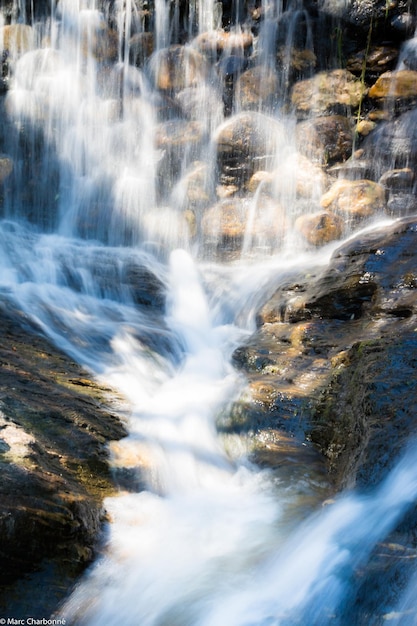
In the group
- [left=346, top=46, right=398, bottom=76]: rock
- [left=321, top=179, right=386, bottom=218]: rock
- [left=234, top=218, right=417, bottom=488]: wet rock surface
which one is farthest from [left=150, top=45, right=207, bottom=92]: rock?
[left=234, top=218, right=417, bottom=488]: wet rock surface

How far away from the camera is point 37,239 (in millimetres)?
10836

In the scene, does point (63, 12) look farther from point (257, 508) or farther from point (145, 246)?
point (257, 508)

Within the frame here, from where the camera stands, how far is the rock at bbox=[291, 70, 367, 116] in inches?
462

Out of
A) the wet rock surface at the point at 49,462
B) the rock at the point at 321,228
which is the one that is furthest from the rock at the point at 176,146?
the wet rock surface at the point at 49,462

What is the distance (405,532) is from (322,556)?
47cm

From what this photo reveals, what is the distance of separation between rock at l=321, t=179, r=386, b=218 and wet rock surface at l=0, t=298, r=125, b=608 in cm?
603

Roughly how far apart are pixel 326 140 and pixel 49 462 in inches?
372

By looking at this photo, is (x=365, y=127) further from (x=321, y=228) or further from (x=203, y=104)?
(x=203, y=104)

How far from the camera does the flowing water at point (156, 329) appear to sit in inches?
113

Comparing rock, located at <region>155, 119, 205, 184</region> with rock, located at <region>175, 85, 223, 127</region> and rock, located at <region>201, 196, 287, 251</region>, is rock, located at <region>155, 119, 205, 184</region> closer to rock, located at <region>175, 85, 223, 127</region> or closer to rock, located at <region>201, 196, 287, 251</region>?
rock, located at <region>175, 85, 223, 127</region>


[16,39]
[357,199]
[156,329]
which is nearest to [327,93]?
[357,199]

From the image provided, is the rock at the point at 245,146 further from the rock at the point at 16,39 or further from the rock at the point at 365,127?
the rock at the point at 16,39

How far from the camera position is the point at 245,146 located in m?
11.3

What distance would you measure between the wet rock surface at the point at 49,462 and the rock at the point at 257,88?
9142 millimetres
